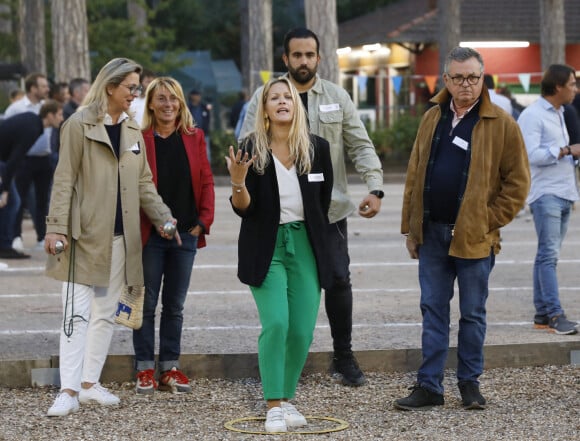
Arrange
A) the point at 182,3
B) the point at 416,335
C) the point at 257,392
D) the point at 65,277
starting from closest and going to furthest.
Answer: the point at 65,277, the point at 257,392, the point at 416,335, the point at 182,3

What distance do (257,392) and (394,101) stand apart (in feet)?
98.9

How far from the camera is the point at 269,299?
6973 mm

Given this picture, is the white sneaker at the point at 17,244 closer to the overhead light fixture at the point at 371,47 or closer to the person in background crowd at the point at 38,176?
the person in background crowd at the point at 38,176

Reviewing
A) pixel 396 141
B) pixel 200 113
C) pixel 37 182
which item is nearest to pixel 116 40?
pixel 200 113

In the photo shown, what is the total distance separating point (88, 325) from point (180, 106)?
1.36 m

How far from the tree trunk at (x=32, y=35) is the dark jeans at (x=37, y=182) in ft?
71.7

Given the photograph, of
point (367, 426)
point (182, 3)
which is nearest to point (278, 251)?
point (367, 426)

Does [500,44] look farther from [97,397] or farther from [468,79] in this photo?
[97,397]

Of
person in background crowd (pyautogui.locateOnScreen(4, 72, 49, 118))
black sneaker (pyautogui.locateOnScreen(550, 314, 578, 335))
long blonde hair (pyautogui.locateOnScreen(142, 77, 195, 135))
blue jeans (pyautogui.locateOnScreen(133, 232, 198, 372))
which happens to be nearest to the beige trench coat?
blue jeans (pyautogui.locateOnScreen(133, 232, 198, 372))

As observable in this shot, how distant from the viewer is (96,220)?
7500 millimetres

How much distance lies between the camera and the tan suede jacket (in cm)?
724

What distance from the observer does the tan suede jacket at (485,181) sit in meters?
7.24

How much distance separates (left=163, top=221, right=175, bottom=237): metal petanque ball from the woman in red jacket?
0.25m

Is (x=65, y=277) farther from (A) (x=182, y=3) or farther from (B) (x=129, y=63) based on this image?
(A) (x=182, y=3)
